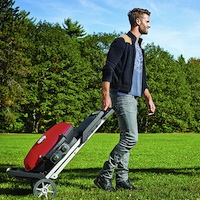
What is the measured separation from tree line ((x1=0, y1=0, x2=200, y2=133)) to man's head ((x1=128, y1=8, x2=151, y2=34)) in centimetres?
2990

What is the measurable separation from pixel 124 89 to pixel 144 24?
0.85 m

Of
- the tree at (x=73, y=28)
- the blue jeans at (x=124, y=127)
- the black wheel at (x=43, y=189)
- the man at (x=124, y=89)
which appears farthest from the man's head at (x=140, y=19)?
the tree at (x=73, y=28)

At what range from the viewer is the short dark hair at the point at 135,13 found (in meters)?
5.48

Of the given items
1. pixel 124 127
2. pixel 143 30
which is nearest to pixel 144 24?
pixel 143 30

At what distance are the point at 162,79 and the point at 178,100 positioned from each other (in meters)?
3.02

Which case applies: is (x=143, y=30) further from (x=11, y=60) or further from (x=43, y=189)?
(x=11, y=60)

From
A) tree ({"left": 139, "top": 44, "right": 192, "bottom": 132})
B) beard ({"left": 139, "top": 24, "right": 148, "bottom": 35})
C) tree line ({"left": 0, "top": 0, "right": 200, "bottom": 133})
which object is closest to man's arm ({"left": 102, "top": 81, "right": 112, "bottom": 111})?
beard ({"left": 139, "top": 24, "right": 148, "bottom": 35})

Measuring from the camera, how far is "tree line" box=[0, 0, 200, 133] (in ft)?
119

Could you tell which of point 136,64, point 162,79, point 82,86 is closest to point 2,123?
point 82,86

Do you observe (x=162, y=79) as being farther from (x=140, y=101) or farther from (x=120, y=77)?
(x=120, y=77)

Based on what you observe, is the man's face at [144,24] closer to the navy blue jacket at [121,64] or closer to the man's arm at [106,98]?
the navy blue jacket at [121,64]

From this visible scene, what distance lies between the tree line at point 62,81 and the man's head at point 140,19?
29.9m

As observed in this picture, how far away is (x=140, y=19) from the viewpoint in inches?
217

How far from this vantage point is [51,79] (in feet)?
139
